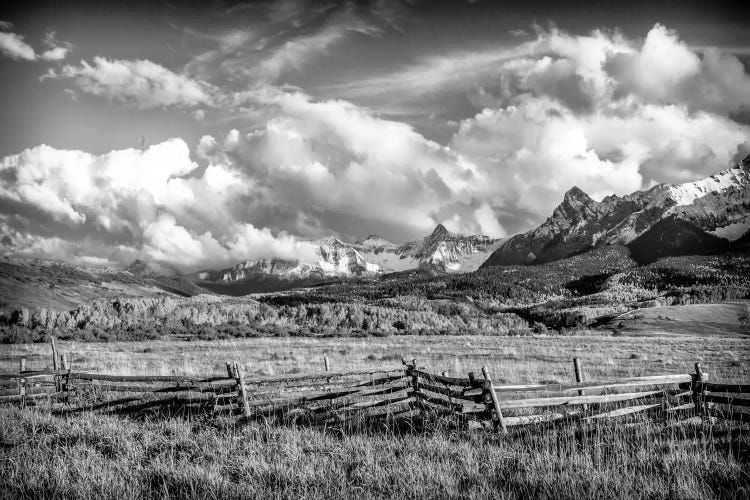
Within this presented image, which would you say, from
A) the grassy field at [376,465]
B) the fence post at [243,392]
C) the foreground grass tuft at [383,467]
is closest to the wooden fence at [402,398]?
the fence post at [243,392]

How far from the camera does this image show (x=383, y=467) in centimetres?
699

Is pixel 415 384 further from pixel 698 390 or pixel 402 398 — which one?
pixel 698 390

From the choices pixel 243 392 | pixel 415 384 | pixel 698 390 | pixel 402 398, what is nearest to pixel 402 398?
pixel 402 398

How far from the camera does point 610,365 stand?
2702 centimetres

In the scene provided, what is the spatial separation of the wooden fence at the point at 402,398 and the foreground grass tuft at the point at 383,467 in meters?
0.98

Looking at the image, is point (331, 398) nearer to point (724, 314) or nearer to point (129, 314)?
Answer: point (129, 314)

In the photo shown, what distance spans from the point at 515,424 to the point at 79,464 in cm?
850

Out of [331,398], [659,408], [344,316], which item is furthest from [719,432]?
[344,316]

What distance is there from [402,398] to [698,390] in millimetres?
7815

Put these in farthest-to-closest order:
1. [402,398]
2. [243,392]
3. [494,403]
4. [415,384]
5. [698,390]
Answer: [415,384] < [402,398] < [243,392] < [698,390] < [494,403]

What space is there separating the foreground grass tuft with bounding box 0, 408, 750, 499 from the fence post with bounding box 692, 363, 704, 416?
85.5 inches

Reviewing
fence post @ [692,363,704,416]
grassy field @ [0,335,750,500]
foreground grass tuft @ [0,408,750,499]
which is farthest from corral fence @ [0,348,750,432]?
foreground grass tuft @ [0,408,750,499]

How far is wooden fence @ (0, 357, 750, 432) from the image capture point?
10.6 m

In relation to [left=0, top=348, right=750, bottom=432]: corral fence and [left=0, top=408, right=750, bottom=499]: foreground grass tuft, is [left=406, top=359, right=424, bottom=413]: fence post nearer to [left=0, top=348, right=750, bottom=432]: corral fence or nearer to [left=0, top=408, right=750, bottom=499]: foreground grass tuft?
[left=0, top=348, right=750, bottom=432]: corral fence
